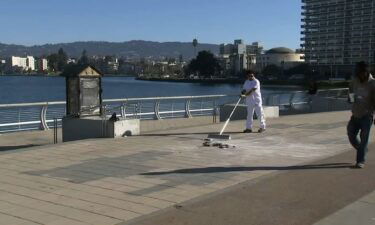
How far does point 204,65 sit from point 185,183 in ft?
591

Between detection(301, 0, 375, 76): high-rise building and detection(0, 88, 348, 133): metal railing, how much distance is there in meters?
52.3

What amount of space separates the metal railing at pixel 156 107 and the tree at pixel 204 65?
15512 cm

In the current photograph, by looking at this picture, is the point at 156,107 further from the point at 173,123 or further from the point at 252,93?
the point at 252,93

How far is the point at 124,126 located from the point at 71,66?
2115mm

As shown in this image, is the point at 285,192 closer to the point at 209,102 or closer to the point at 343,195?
the point at 343,195

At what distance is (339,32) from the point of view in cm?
10219

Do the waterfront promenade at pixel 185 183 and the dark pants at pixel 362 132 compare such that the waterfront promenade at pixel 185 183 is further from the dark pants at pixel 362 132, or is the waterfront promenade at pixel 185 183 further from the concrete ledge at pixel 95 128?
the concrete ledge at pixel 95 128

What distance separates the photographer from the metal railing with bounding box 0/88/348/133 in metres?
16.9

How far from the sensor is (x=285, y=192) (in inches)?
281

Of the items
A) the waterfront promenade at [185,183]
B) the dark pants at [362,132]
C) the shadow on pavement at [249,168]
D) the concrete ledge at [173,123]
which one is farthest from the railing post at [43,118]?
the dark pants at [362,132]

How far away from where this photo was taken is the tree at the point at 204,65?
187125mm

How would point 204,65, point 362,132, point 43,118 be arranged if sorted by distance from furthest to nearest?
point 204,65 < point 43,118 < point 362,132

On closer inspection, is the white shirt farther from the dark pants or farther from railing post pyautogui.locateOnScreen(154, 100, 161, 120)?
railing post pyautogui.locateOnScreen(154, 100, 161, 120)

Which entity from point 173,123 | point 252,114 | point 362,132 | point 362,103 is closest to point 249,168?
point 362,132
